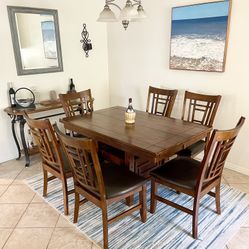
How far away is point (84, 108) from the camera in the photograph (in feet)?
11.0

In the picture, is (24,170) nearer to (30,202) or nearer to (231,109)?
(30,202)

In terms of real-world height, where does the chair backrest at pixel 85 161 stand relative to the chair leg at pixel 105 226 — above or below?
above

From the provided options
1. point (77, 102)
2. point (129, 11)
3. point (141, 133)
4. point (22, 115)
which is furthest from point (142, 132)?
point (22, 115)

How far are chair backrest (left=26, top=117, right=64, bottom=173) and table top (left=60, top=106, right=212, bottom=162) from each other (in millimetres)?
361

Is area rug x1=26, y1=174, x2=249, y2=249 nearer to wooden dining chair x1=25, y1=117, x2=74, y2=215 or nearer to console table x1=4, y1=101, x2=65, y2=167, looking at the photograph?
wooden dining chair x1=25, y1=117, x2=74, y2=215

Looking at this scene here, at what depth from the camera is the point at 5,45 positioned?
313 cm

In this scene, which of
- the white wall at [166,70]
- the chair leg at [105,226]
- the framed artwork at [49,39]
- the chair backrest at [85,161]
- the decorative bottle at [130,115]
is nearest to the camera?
the chair backrest at [85,161]

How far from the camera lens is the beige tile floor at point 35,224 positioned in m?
1.98

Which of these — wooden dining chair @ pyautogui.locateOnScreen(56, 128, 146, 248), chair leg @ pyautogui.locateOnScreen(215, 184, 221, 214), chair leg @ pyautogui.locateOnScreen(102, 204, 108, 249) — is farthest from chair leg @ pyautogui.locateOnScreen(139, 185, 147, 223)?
chair leg @ pyautogui.locateOnScreen(215, 184, 221, 214)

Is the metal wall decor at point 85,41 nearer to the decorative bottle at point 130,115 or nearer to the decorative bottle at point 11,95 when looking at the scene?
the decorative bottle at point 11,95

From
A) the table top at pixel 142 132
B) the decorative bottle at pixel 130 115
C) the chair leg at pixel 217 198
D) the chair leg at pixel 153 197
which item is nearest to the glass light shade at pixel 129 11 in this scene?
the decorative bottle at pixel 130 115

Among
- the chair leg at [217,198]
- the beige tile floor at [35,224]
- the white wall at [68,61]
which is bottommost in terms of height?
the beige tile floor at [35,224]

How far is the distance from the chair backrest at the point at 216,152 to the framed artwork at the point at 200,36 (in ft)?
4.43

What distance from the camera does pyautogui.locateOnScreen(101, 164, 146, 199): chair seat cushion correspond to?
6.10ft
